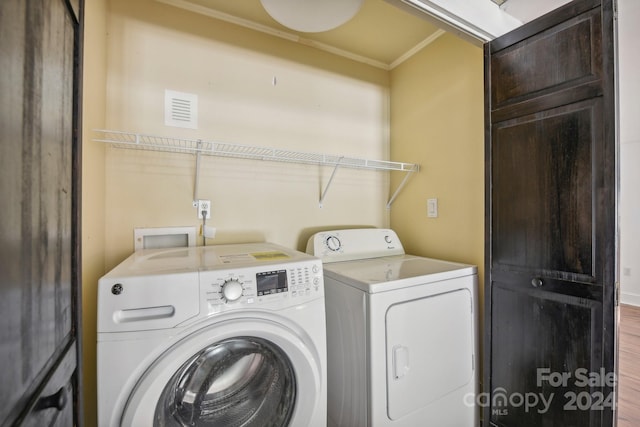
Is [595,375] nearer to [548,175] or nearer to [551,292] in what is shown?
[551,292]

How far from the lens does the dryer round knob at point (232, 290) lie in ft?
3.14

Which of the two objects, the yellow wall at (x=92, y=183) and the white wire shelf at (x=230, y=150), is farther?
the white wire shelf at (x=230, y=150)

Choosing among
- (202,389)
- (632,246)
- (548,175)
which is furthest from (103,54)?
(632,246)

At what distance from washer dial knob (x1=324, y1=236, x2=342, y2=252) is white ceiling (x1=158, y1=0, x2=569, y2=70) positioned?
127 centimetres

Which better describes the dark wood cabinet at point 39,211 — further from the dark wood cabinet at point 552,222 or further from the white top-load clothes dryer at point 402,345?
the dark wood cabinet at point 552,222

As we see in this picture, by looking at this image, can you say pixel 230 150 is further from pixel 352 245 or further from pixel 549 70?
pixel 549 70

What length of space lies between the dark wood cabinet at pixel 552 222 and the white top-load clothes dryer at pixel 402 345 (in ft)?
0.51

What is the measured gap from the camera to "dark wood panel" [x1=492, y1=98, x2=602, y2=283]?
109 centimetres

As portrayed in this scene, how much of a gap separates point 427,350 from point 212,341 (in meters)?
1.00

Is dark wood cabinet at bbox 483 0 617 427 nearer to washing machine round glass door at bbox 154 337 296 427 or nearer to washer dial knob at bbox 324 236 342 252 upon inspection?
washer dial knob at bbox 324 236 342 252

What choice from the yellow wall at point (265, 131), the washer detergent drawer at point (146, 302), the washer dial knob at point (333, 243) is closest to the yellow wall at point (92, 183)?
the yellow wall at point (265, 131)

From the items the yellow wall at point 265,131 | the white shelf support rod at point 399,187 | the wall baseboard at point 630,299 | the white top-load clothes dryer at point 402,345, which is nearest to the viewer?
the white top-load clothes dryer at point 402,345

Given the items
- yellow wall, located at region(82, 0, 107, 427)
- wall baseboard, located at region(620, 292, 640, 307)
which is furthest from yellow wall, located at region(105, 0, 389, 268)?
wall baseboard, located at region(620, 292, 640, 307)

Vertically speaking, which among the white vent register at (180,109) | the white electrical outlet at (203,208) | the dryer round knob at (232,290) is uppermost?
the white vent register at (180,109)
